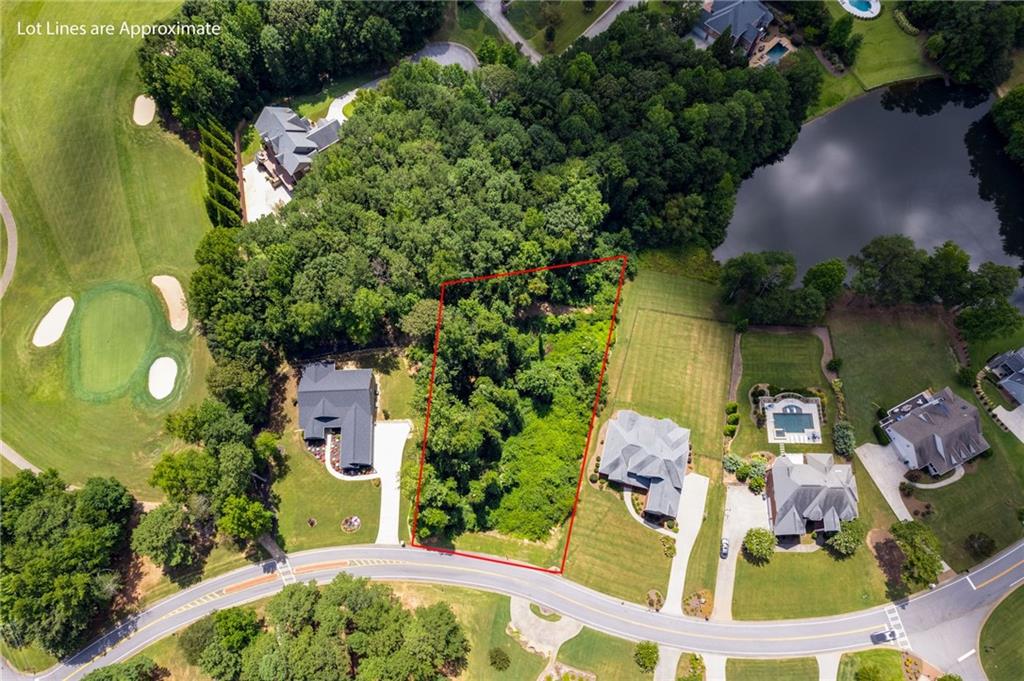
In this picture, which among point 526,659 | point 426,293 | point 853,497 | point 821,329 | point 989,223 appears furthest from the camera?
point 989,223

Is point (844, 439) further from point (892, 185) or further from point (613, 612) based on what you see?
point (892, 185)

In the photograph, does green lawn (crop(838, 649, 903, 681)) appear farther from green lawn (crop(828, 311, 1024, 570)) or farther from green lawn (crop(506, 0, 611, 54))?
green lawn (crop(506, 0, 611, 54))

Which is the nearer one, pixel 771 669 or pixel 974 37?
pixel 771 669

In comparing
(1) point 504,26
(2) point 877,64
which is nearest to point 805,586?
(2) point 877,64

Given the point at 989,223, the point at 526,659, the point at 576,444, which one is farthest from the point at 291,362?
the point at 989,223

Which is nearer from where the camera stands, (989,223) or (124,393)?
(124,393)

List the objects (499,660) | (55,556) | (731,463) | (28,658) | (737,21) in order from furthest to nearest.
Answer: (737,21), (731,463), (499,660), (28,658), (55,556)

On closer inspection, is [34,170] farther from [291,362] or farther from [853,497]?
[853,497]
